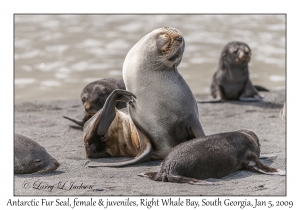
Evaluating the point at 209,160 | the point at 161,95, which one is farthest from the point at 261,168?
the point at 161,95

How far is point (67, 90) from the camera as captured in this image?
1566 cm

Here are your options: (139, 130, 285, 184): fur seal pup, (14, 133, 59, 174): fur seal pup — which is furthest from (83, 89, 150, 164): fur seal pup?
(139, 130, 285, 184): fur seal pup

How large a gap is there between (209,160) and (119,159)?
1477mm

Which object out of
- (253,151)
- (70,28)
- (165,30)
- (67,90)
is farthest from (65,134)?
(70,28)

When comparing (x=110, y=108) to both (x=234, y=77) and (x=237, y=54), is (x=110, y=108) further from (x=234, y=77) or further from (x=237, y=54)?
(x=234, y=77)

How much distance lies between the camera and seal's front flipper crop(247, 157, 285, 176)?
22.2ft

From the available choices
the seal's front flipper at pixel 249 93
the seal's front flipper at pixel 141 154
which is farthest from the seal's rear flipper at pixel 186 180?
the seal's front flipper at pixel 249 93

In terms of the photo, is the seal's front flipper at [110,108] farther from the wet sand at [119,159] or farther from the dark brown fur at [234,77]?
the dark brown fur at [234,77]

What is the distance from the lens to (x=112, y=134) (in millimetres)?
7918

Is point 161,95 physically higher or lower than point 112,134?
higher

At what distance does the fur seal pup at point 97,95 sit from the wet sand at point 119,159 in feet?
1.21

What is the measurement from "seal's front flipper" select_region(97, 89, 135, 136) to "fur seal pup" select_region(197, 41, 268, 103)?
4923mm

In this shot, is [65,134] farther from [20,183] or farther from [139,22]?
[139,22]

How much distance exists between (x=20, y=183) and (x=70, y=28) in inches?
621
